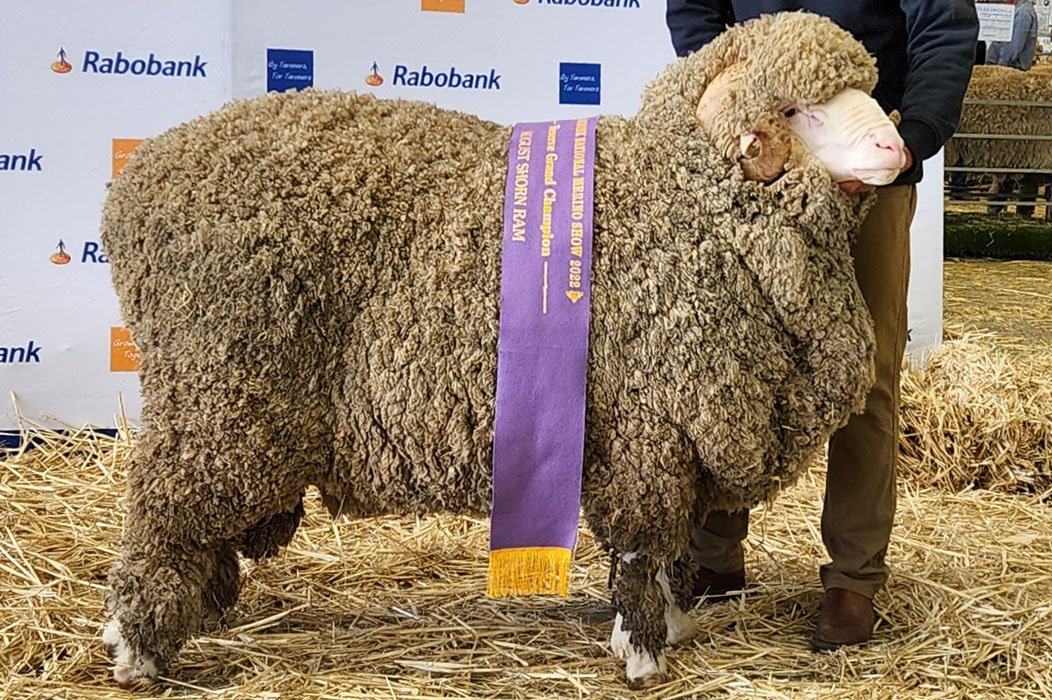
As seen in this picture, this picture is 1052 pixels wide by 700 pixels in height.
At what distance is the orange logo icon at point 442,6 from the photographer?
4914 millimetres

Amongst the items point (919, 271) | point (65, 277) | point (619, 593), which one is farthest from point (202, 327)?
point (919, 271)

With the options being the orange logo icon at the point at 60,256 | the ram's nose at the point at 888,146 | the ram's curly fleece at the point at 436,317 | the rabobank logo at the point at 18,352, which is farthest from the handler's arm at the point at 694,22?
the rabobank logo at the point at 18,352

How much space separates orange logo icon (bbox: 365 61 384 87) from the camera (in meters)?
4.91

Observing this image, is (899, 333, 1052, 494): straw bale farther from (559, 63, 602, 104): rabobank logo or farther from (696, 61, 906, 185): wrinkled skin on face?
(696, 61, 906, 185): wrinkled skin on face

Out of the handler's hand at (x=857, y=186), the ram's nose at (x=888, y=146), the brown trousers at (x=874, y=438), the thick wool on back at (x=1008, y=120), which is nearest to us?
the ram's nose at (x=888, y=146)

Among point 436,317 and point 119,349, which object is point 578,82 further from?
point 436,317

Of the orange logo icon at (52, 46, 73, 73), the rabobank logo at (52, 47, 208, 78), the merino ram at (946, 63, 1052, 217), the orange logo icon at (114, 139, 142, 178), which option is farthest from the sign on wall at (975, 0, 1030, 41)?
the orange logo icon at (52, 46, 73, 73)

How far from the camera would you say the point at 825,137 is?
2.61 metres

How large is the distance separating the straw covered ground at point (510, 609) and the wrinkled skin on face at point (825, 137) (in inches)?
48.9

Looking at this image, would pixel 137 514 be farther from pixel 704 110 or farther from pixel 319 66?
pixel 319 66

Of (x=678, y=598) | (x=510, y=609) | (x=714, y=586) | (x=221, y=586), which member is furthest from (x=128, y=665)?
(x=714, y=586)

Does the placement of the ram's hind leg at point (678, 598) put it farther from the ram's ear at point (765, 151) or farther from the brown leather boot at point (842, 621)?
the ram's ear at point (765, 151)

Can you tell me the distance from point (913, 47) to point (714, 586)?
1.60m

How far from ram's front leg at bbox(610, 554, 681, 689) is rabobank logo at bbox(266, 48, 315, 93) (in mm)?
2885
